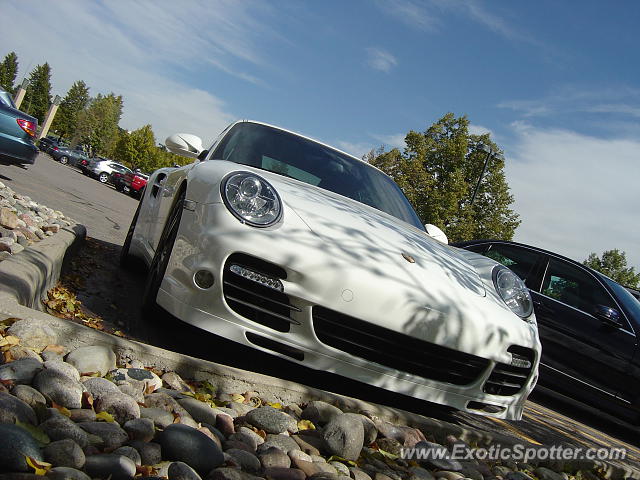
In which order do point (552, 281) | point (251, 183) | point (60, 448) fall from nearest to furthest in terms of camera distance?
1. point (60, 448)
2. point (251, 183)
3. point (552, 281)

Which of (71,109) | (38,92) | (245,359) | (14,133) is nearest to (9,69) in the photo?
(38,92)

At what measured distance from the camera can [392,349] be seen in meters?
2.78

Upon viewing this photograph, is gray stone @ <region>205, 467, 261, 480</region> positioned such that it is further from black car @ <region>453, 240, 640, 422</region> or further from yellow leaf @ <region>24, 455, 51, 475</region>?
black car @ <region>453, 240, 640, 422</region>

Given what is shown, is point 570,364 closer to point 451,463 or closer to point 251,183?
point 451,463

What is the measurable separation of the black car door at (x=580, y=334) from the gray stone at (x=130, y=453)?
5516 mm

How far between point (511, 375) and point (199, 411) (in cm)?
A: 183

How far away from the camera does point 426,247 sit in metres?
3.49

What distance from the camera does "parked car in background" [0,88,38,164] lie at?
8562mm

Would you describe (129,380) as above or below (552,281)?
below

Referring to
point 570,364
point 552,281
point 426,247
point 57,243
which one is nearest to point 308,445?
point 426,247

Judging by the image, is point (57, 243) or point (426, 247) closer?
point (426, 247)

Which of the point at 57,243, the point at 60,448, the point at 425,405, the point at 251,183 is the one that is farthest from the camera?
the point at 57,243

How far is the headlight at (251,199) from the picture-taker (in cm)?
278

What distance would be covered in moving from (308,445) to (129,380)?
0.72 metres
